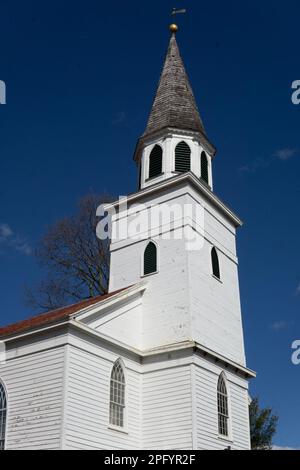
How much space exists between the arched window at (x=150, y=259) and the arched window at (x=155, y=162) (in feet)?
12.0

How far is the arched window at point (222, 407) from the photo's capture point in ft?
72.8

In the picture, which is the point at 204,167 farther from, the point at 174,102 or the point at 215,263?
the point at 215,263

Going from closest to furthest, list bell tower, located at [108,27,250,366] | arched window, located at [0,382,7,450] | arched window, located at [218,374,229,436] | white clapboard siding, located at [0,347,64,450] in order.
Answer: white clapboard siding, located at [0,347,64,450]
arched window, located at [0,382,7,450]
arched window, located at [218,374,229,436]
bell tower, located at [108,27,250,366]

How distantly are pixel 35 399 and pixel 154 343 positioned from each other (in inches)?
200

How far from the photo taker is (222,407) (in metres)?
22.6

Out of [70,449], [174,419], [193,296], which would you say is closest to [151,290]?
[193,296]

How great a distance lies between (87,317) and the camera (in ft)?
67.3

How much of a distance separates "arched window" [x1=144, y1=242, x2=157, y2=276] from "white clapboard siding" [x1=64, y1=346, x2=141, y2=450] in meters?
4.48

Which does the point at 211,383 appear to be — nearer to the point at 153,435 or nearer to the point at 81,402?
the point at 153,435

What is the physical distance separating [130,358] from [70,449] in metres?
4.63

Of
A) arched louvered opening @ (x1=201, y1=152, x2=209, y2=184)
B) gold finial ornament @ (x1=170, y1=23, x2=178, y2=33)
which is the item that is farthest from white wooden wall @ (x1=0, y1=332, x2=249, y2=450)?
gold finial ornament @ (x1=170, y1=23, x2=178, y2=33)

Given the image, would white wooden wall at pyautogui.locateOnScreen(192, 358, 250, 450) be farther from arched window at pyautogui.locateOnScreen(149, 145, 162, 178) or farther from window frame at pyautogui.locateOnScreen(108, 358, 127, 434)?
arched window at pyautogui.locateOnScreen(149, 145, 162, 178)

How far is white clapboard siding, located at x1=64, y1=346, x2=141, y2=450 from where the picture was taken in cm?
1872
